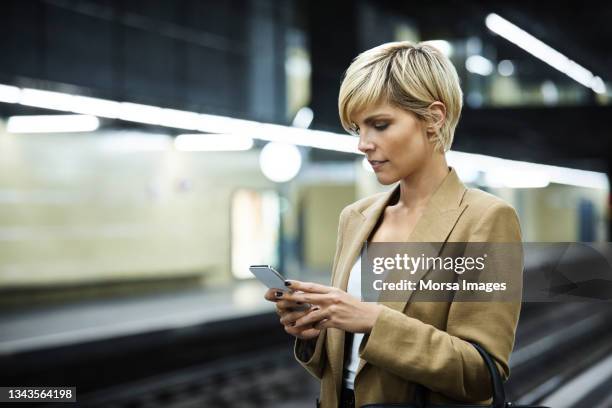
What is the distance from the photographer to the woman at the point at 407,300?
4.95 feet

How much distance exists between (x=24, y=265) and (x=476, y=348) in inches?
497

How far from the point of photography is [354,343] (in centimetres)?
167

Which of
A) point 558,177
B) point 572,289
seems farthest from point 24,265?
point 558,177

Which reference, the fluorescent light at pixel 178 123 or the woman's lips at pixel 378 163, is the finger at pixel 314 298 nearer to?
the woman's lips at pixel 378 163

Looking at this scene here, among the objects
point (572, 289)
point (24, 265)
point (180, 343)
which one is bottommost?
point (180, 343)

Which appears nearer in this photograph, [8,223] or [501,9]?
[501,9]

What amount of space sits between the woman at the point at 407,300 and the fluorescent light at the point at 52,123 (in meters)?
12.4

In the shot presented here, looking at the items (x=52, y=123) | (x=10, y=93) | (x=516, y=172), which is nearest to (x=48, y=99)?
(x=10, y=93)

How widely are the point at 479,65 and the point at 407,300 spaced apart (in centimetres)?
1471

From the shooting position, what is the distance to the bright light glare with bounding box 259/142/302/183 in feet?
61.7

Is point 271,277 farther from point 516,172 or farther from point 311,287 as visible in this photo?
point 516,172

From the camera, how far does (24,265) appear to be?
1315 centimetres

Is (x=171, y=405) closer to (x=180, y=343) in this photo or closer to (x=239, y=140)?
(x=180, y=343)

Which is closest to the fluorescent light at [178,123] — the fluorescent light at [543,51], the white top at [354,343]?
the fluorescent light at [543,51]
